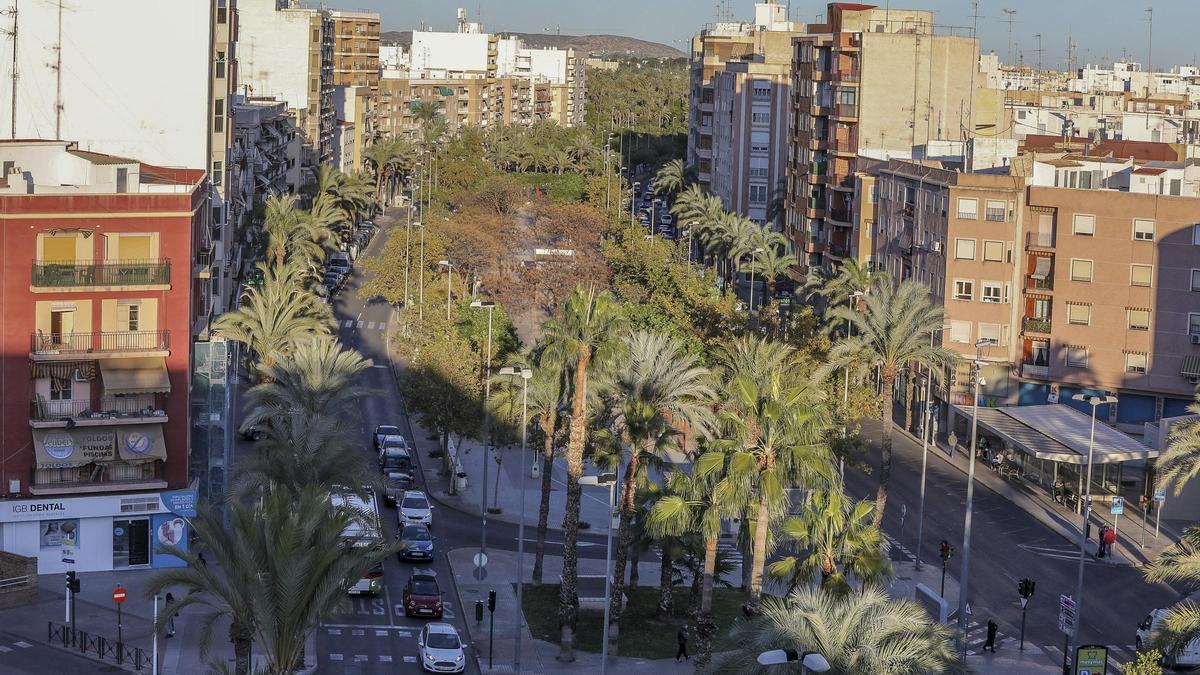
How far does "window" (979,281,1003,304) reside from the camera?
74.9m

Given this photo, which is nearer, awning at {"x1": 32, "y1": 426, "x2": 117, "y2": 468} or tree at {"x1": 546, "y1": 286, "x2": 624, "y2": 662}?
tree at {"x1": 546, "y1": 286, "x2": 624, "y2": 662}

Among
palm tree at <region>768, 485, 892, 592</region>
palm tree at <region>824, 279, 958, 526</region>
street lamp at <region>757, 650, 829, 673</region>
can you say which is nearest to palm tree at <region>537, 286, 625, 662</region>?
palm tree at <region>768, 485, 892, 592</region>

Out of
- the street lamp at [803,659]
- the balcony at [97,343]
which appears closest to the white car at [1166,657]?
the street lamp at [803,659]

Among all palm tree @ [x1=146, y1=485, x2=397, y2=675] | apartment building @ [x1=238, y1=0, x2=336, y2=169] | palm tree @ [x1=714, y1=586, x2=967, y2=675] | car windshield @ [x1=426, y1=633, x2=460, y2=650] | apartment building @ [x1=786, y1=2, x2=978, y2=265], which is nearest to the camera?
palm tree @ [x1=714, y1=586, x2=967, y2=675]

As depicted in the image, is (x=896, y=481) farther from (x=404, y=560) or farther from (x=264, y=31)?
(x=264, y=31)

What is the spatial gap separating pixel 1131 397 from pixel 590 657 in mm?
34574

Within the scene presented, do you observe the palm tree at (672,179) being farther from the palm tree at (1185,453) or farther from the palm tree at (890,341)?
the palm tree at (1185,453)

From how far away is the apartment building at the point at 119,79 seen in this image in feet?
210

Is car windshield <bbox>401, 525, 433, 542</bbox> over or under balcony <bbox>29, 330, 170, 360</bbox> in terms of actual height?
under

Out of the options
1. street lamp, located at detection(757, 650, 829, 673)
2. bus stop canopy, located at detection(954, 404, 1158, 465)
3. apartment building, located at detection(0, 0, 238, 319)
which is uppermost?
apartment building, located at detection(0, 0, 238, 319)

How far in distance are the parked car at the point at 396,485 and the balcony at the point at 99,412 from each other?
11517 millimetres

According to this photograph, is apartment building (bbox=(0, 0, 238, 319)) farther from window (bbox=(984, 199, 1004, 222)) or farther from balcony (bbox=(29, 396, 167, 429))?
window (bbox=(984, 199, 1004, 222))

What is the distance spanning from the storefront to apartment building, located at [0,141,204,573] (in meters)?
0.03

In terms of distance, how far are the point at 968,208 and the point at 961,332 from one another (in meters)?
5.44
